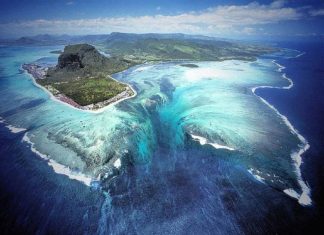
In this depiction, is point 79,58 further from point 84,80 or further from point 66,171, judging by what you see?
point 66,171

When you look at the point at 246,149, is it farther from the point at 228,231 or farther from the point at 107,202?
the point at 107,202

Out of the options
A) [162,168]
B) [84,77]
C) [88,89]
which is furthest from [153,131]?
[84,77]

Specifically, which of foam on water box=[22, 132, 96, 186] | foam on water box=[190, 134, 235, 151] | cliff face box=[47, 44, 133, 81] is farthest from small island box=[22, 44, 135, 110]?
foam on water box=[190, 134, 235, 151]

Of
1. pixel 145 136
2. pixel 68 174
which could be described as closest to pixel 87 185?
pixel 68 174

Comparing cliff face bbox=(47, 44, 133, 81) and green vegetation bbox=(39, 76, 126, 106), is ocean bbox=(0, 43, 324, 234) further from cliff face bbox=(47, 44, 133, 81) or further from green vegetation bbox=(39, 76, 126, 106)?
cliff face bbox=(47, 44, 133, 81)

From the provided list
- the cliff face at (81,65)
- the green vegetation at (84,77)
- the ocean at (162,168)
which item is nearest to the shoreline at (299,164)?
the ocean at (162,168)

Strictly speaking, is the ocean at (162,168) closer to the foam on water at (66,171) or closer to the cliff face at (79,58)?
the foam on water at (66,171)

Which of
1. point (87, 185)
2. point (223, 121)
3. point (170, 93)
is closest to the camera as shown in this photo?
point (87, 185)
